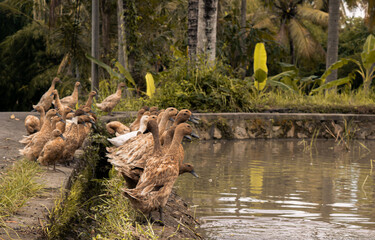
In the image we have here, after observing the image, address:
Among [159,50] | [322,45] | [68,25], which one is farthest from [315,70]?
[68,25]

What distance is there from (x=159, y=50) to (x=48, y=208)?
2075cm

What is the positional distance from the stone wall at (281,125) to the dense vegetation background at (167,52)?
774 millimetres

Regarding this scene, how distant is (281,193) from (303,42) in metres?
31.7

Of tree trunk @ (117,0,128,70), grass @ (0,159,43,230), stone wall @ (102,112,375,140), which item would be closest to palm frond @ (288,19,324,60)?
tree trunk @ (117,0,128,70)

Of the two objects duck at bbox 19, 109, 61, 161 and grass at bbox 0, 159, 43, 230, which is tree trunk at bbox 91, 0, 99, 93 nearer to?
duck at bbox 19, 109, 61, 161

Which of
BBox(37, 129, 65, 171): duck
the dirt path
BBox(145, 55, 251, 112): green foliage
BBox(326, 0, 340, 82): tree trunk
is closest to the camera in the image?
the dirt path

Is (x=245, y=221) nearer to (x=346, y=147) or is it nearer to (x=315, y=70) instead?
(x=346, y=147)

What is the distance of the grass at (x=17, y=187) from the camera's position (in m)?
4.02

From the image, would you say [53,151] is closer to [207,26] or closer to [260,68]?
[207,26]

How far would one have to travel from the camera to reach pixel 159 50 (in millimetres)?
24594

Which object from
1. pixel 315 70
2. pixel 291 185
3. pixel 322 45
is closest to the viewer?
pixel 291 185

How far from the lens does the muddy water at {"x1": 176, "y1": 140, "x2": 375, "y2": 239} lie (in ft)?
18.6

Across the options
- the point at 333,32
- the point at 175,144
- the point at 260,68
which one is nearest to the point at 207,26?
the point at 260,68

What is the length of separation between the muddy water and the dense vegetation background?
3349 millimetres
